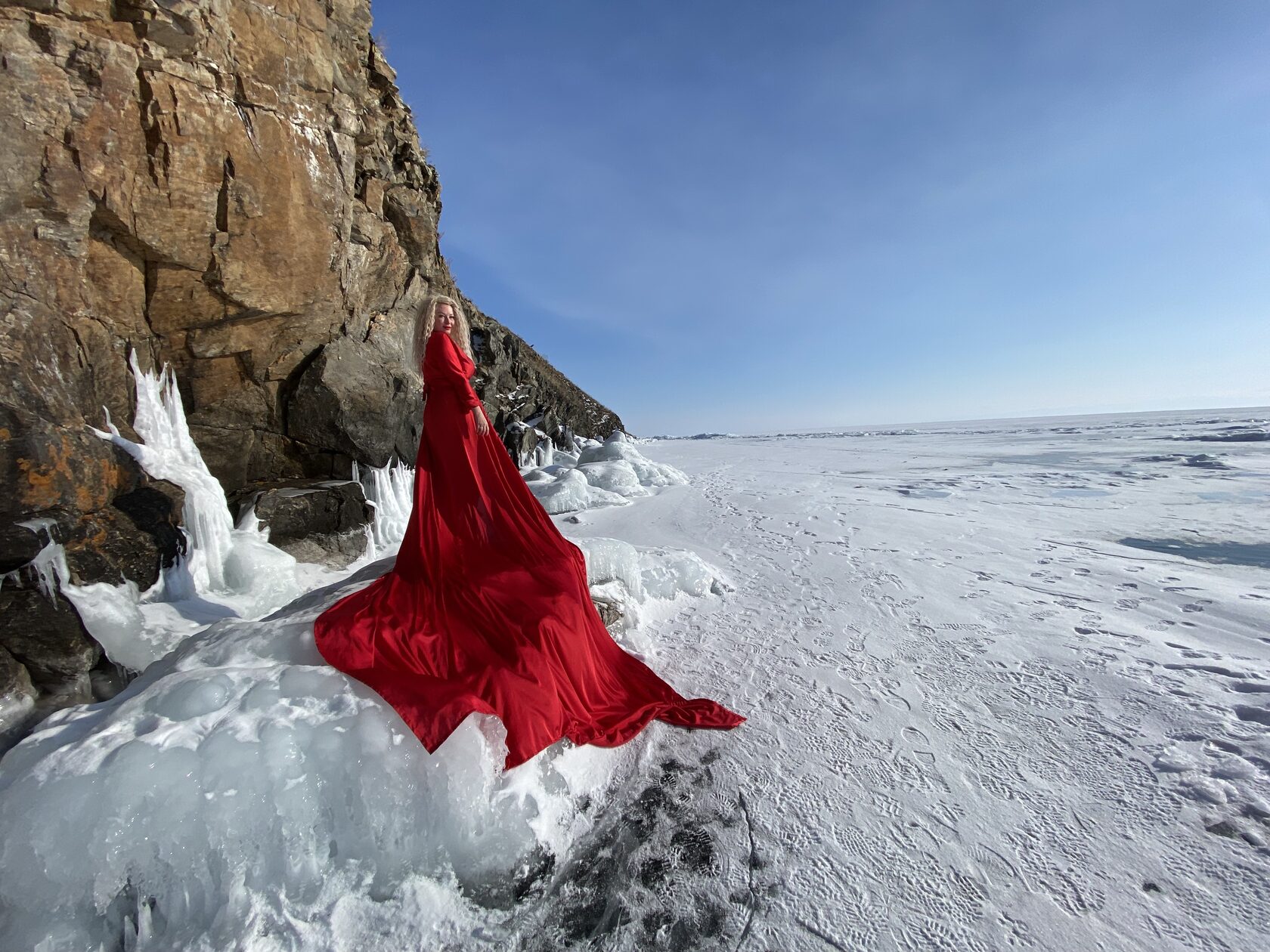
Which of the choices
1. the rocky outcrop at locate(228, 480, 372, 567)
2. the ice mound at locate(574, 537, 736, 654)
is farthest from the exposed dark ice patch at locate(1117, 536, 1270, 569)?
the rocky outcrop at locate(228, 480, 372, 567)

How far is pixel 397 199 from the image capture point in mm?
8984

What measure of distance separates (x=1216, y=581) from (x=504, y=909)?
579 centimetres

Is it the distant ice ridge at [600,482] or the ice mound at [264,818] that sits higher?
the distant ice ridge at [600,482]

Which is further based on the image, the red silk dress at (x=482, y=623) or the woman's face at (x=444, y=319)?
the woman's face at (x=444, y=319)

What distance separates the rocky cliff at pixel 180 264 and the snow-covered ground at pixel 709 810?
2405mm

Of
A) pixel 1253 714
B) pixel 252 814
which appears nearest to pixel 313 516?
pixel 252 814

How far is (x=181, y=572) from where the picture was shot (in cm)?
482

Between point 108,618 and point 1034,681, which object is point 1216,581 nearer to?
point 1034,681

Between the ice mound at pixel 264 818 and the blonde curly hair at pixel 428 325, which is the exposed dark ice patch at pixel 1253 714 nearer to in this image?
the ice mound at pixel 264 818

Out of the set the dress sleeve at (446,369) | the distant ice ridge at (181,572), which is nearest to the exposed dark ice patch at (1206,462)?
the dress sleeve at (446,369)

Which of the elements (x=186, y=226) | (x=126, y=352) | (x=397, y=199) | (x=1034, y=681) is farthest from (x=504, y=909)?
(x=397, y=199)

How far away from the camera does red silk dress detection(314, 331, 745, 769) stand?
2234 mm

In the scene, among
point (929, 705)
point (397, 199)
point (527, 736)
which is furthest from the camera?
point (397, 199)

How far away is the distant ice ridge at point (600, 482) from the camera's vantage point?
9.20 m
